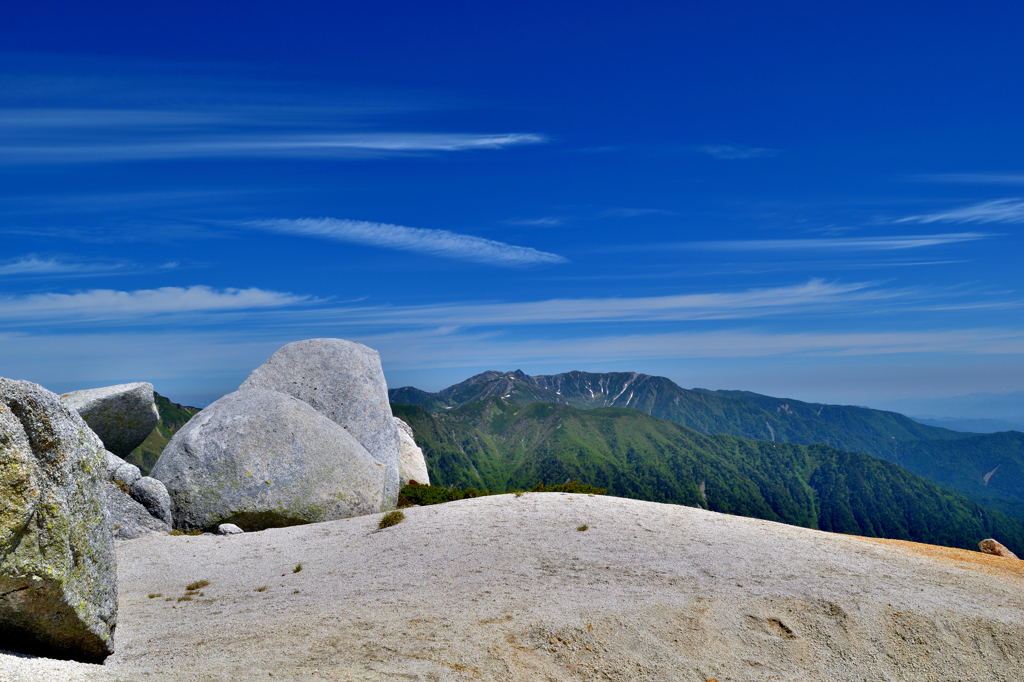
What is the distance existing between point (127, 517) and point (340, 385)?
37.6 feet

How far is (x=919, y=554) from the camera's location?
1756 cm

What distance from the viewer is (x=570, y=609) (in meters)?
13.5

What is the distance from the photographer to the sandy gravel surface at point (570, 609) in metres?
11.8

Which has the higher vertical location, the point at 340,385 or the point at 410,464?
the point at 340,385

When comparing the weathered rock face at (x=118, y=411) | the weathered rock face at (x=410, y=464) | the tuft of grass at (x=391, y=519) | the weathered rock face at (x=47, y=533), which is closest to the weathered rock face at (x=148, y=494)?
the weathered rock face at (x=118, y=411)

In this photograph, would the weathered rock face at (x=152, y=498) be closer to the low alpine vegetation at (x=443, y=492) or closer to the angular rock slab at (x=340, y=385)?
the angular rock slab at (x=340, y=385)

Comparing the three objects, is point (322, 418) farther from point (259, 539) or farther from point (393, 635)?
point (393, 635)

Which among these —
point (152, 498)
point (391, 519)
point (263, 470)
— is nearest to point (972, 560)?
point (391, 519)

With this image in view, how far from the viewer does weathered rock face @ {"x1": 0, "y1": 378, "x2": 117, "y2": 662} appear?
1005cm

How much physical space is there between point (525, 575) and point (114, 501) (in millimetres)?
16159

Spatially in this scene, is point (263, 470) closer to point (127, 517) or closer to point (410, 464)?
point (127, 517)

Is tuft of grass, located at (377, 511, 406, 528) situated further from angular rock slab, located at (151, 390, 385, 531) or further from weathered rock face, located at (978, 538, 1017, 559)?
weathered rock face, located at (978, 538, 1017, 559)

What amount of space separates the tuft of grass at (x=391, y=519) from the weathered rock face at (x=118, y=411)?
14.4 meters

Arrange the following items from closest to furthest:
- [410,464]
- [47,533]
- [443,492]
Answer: [47,533]
[443,492]
[410,464]
